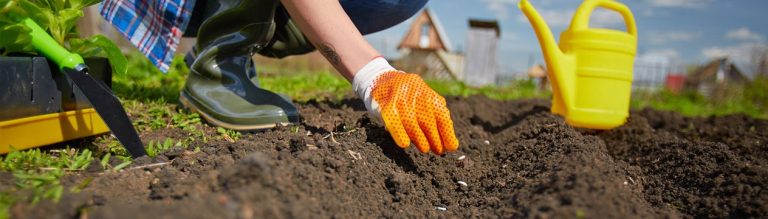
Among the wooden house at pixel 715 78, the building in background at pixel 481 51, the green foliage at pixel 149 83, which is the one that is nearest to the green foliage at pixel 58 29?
the green foliage at pixel 149 83

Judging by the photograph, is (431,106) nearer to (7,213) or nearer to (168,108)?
(7,213)

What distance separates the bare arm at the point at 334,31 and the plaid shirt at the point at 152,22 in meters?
0.80

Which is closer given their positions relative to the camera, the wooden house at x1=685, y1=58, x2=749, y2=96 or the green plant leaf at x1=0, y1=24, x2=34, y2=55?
the green plant leaf at x1=0, y1=24, x2=34, y2=55

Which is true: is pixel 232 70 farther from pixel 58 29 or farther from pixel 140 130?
pixel 58 29

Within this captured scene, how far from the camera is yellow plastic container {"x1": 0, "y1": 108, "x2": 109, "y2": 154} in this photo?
4.62 feet

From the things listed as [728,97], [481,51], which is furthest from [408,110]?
[728,97]

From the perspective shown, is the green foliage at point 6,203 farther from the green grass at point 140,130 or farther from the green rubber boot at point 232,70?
the green rubber boot at point 232,70

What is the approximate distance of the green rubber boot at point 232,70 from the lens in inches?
77.2

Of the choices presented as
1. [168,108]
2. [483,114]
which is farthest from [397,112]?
[483,114]

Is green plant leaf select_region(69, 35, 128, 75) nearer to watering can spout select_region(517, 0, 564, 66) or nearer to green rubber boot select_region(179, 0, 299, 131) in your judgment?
green rubber boot select_region(179, 0, 299, 131)

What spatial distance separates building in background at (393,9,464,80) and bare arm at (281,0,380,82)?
34.7 ft

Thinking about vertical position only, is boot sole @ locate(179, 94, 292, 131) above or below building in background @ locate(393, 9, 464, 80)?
above

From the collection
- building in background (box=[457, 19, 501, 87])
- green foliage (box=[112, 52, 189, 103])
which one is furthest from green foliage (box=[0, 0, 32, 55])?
building in background (box=[457, 19, 501, 87])

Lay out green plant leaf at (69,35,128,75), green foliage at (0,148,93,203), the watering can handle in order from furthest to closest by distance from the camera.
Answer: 1. the watering can handle
2. green plant leaf at (69,35,128,75)
3. green foliage at (0,148,93,203)
